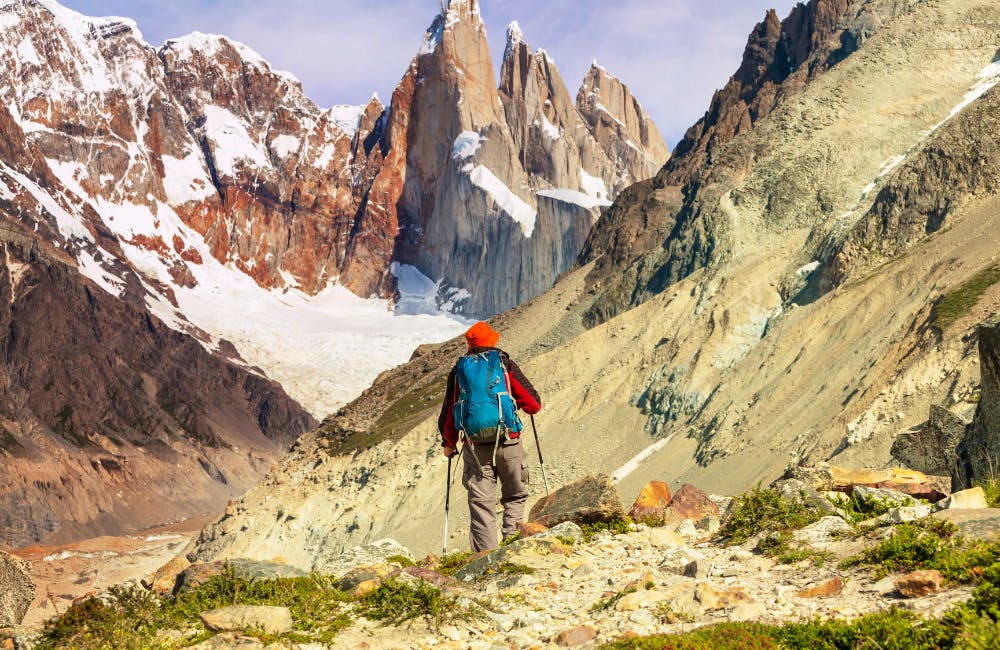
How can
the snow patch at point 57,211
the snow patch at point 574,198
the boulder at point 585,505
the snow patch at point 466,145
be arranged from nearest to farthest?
the boulder at point 585,505 < the snow patch at point 574,198 < the snow patch at point 57,211 < the snow patch at point 466,145

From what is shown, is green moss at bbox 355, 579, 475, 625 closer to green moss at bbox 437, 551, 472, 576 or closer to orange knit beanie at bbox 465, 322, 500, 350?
green moss at bbox 437, 551, 472, 576

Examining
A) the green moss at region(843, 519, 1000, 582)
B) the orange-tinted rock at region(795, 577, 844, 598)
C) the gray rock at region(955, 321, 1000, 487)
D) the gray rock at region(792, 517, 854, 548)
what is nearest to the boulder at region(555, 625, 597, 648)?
the orange-tinted rock at region(795, 577, 844, 598)

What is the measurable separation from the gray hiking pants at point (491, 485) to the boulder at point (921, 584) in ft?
15.7

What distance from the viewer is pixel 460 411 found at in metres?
10.5

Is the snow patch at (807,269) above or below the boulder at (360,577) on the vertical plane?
above

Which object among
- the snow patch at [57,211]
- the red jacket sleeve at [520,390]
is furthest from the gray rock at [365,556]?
the snow patch at [57,211]

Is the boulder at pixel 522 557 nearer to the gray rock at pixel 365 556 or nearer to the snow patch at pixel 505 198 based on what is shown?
the gray rock at pixel 365 556

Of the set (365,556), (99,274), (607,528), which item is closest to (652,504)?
(607,528)

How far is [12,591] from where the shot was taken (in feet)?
35.5

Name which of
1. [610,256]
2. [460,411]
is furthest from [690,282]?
[460,411]

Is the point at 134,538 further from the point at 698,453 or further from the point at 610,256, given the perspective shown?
the point at 698,453

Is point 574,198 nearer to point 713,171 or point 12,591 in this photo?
point 713,171

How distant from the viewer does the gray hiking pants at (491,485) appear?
10.8 meters

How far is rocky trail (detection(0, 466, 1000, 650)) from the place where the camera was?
23.3 ft
